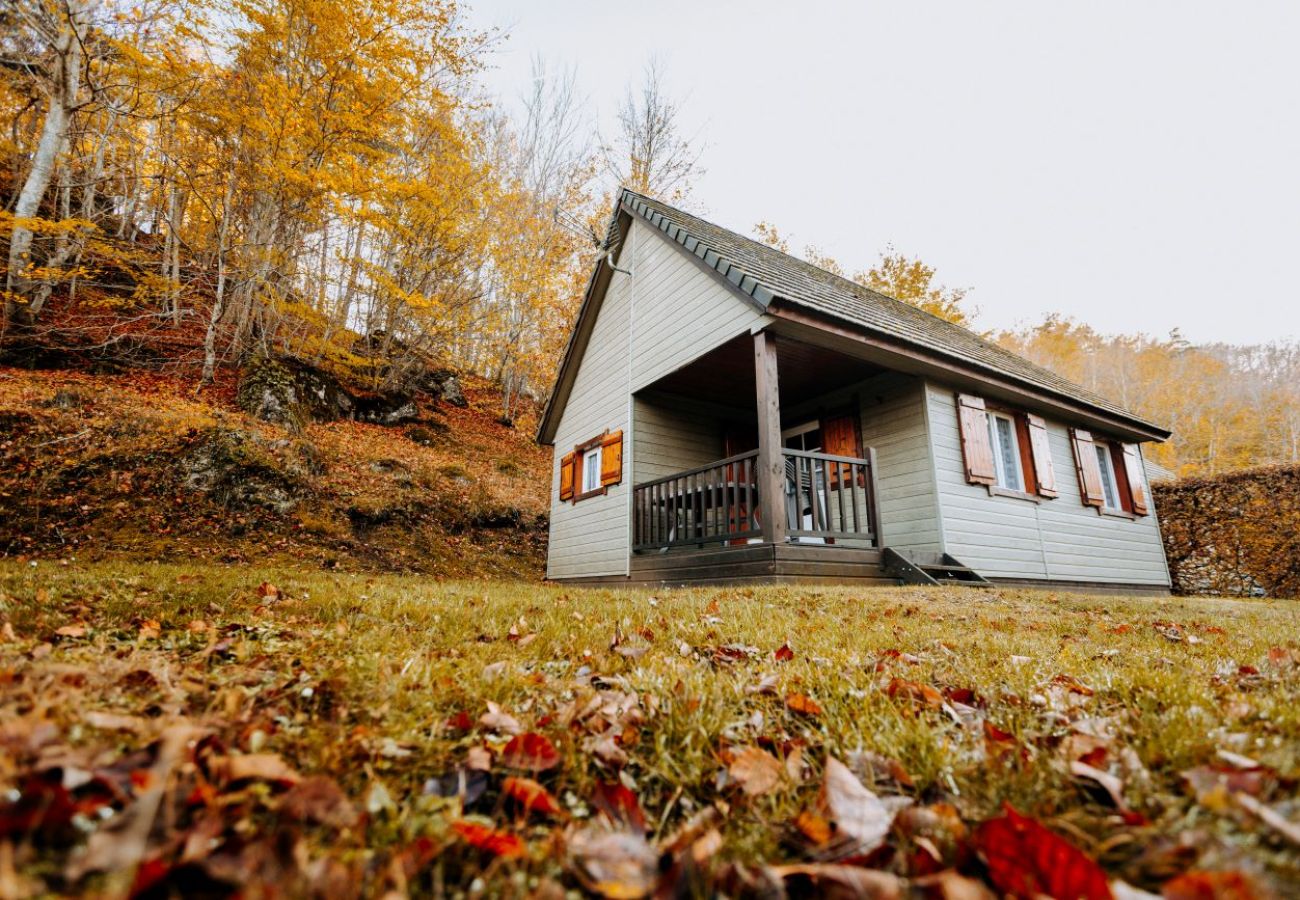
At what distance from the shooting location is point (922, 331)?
8750 mm

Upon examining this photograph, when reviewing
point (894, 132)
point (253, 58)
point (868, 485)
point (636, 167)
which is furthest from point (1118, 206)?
point (253, 58)

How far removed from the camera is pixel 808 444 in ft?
31.9

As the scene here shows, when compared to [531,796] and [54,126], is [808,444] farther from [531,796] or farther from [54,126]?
[54,126]

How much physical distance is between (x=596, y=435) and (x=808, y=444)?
391 centimetres

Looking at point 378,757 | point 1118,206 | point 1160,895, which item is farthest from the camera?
point 1118,206

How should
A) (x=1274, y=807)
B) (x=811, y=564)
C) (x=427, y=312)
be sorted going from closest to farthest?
(x=1274, y=807) → (x=811, y=564) → (x=427, y=312)

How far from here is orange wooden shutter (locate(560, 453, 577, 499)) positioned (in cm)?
1096

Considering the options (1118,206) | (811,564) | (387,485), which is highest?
(1118,206)

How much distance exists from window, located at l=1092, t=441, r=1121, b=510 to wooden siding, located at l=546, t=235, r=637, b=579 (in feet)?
29.6

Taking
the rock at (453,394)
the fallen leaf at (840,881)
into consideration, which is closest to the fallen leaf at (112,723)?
the fallen leaf at (840,881)

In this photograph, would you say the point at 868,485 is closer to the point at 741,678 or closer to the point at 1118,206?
the point at 741,678

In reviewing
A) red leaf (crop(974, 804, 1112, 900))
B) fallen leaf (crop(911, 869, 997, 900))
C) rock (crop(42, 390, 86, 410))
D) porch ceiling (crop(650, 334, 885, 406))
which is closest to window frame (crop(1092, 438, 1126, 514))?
porch ceiling (crop(650, 334, 885, 406))

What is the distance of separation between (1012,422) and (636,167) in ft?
48.5

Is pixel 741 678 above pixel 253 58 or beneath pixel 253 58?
beneath
